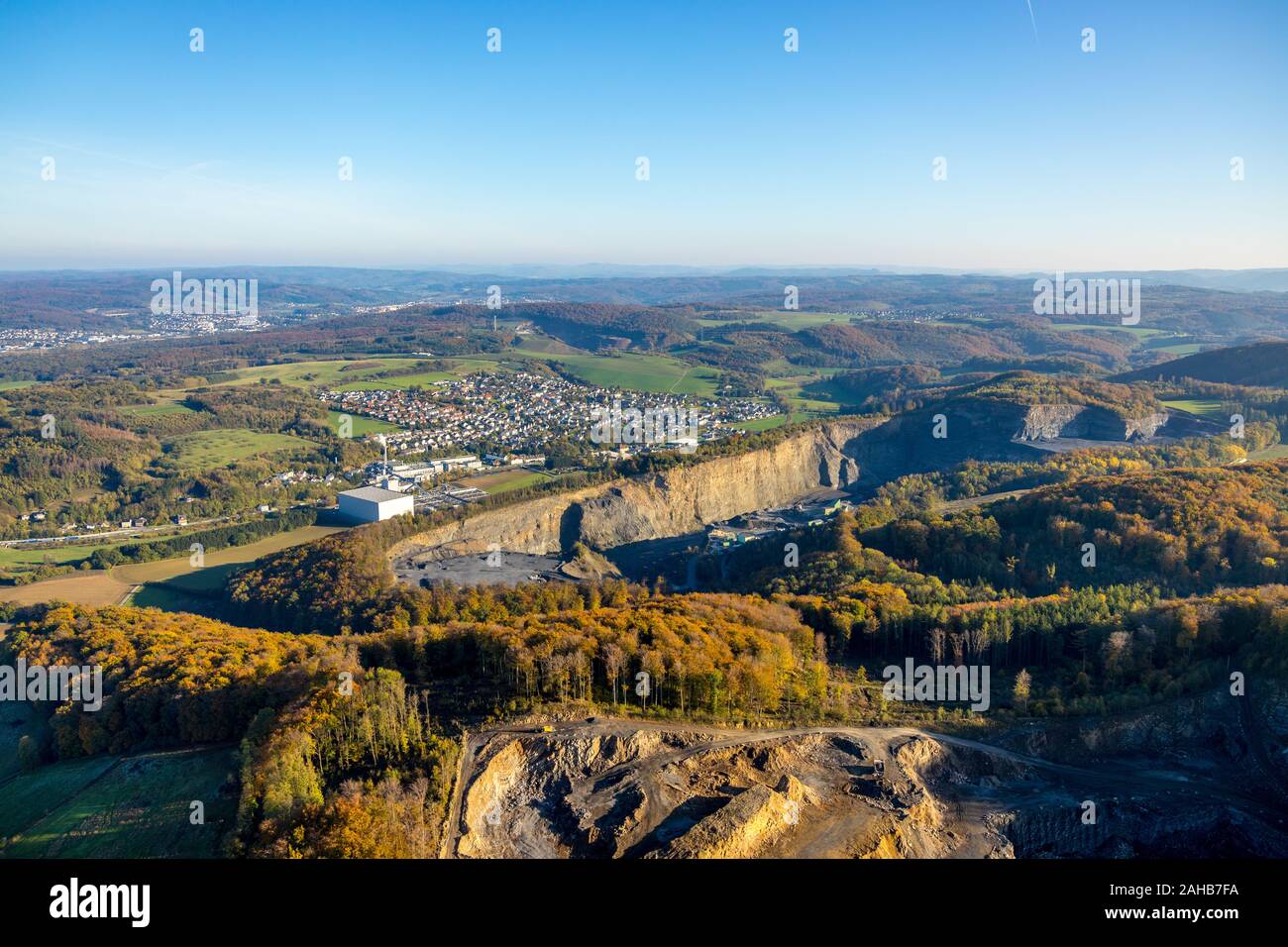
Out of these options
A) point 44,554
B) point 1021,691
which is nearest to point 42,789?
point 1021,691

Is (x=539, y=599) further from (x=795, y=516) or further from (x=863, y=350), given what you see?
(x=863, y=350)

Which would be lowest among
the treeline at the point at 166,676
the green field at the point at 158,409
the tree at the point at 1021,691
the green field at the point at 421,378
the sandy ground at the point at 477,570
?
the sandy ground at the point at 477,570

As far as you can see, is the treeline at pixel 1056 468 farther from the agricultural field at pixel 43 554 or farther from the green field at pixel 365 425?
the green field at pixel 365 425

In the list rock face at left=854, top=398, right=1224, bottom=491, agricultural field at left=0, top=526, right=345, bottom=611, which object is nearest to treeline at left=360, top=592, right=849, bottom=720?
agricultural field at left=0, top=526, right=345, bottom=611

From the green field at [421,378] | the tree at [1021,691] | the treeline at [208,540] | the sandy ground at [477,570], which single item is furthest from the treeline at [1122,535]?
the green field at [421,378]

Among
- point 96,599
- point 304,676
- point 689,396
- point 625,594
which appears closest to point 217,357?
point 689,396

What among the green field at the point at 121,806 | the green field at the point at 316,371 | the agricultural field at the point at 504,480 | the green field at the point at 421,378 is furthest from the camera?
the green field at the point at 316,371

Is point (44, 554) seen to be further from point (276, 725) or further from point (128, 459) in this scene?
point (276, 725)
